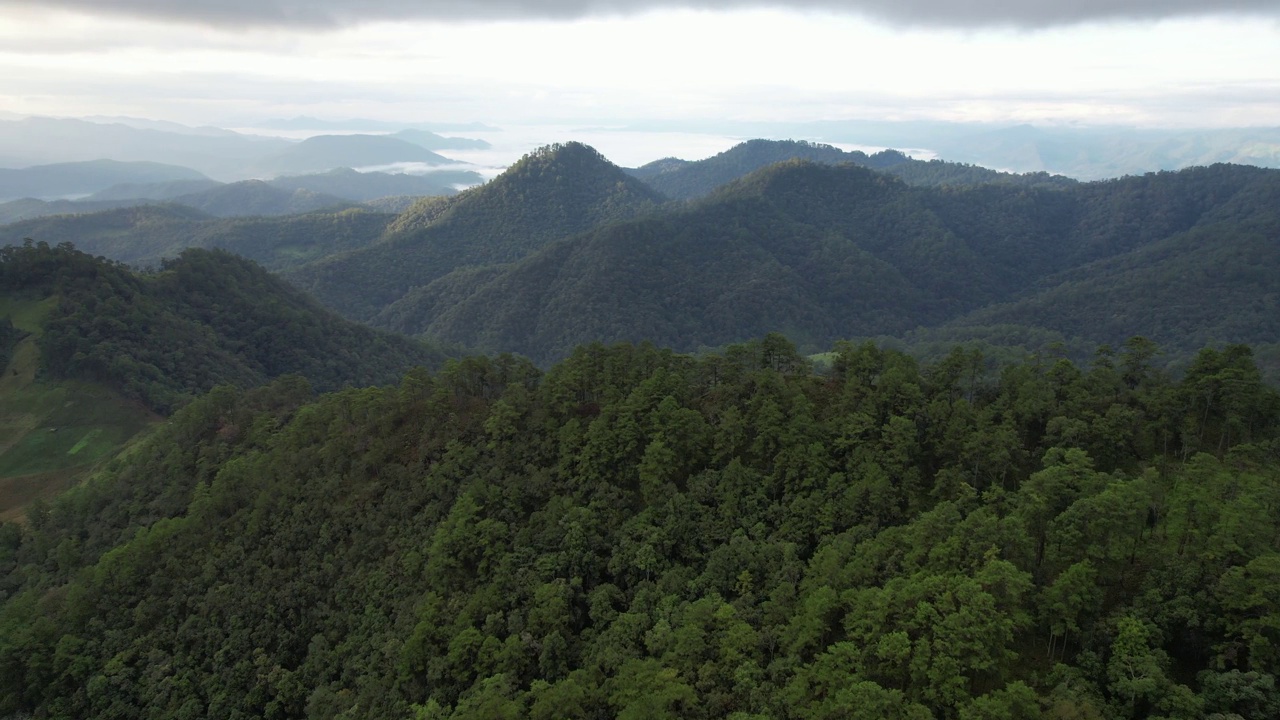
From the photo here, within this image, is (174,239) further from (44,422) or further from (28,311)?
(44,422)

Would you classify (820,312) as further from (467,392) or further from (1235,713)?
(1235,713)

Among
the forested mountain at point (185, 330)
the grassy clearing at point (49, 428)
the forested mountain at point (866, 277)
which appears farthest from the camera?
the forested mountain at point (866, 277)

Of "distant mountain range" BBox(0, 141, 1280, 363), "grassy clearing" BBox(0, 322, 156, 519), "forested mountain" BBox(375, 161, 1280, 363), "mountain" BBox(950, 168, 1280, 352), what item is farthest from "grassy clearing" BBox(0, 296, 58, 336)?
"mountain" BBox(950, 168, 1280, 352)

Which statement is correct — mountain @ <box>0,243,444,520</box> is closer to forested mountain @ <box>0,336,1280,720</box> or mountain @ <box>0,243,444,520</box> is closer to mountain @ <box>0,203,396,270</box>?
forested mountain @ <box>0,336,1280,720</box>

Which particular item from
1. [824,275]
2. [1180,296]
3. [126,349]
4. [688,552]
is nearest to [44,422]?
[126,349]

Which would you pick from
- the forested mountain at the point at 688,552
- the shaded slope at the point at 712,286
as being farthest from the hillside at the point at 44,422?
the shaded slope at the point at 712,286

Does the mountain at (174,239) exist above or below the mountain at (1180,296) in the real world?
above

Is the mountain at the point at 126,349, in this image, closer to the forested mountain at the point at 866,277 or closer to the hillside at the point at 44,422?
the hillside at the point at 44,422
